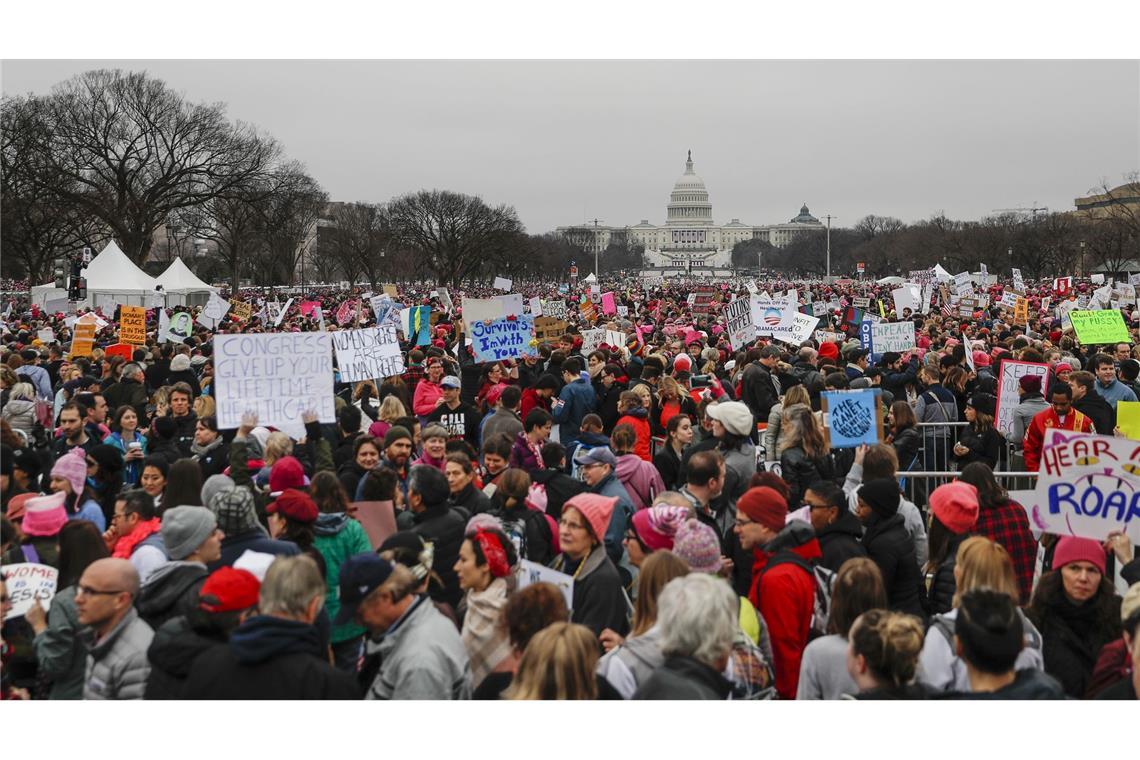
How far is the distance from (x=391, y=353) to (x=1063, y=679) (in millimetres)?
7968

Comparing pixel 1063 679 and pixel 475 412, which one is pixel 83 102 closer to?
pixel 475 412

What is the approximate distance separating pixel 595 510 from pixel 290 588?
178 cm

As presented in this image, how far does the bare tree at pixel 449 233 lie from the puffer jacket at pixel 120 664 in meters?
76.5

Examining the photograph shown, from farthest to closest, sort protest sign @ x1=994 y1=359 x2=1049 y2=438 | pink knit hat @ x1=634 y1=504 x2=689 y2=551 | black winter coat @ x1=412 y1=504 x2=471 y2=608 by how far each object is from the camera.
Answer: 1. protest sign @ x1=994 y1=359 x2=1049 y2=438
2. black winter coat @ x1=412 y1=504 x2=471 y2=608
3. pink knit hat @ x1=634 y1=504 x2=689 y2=551

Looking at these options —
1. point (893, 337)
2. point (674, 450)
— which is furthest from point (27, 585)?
point (893, 337)

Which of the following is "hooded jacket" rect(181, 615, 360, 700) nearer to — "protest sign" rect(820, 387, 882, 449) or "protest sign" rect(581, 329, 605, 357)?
"protest sign" rect(820, 387, 882, 449)

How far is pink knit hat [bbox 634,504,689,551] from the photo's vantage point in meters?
5.39

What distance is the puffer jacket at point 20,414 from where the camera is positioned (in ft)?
31.6

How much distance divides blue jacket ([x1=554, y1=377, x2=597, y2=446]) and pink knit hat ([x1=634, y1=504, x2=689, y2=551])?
483cm

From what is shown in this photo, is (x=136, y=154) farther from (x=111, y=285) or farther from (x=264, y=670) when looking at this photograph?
(x=264, y=670)

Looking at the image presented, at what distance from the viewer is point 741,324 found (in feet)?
50.4

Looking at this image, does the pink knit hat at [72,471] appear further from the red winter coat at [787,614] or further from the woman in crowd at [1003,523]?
the woman in crowd at [1003,523]

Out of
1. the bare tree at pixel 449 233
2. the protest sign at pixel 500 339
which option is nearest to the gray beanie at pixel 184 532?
the protest sign at pixel 500 339

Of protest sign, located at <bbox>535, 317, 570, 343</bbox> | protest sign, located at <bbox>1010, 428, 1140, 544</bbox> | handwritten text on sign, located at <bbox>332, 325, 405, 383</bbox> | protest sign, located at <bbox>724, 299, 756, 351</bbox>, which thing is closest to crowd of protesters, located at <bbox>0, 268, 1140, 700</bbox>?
protest sign, located at <bbox>1010, 428, 1140, 544</bbox>
